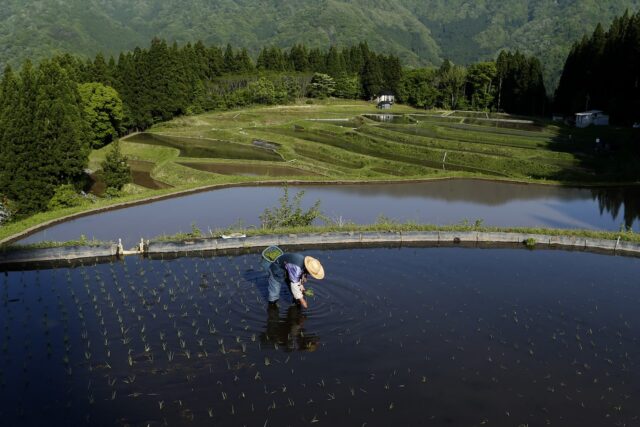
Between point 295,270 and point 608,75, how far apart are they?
251ft

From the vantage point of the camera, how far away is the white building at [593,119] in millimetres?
73375

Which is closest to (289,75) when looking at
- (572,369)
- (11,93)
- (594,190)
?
(11,93)

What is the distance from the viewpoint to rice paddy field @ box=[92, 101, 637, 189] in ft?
159

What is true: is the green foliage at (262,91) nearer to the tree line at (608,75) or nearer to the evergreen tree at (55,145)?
the tree line at (608,75)

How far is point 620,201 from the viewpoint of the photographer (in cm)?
3753

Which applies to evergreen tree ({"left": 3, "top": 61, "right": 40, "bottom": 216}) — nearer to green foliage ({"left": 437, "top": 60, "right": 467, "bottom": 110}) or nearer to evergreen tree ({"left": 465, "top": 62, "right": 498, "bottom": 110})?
green foliage ({"left": 437, "top": 60, "right": 467, "bottom": 110})

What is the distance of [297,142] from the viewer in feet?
206

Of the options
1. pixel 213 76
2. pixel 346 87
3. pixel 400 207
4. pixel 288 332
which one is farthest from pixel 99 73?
pixel 288 332

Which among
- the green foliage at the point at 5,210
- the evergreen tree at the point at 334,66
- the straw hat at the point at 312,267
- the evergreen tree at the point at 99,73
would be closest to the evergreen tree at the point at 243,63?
the evergreen tree at the point at 334,66

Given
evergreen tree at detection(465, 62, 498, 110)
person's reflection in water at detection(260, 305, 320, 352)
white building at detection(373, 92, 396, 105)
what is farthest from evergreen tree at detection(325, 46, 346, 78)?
person's reflection in water at detection(260, 305, 320, 352)

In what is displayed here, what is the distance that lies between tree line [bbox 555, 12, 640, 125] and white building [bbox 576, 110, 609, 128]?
3.27ft

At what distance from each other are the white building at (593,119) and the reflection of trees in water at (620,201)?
3604 cm

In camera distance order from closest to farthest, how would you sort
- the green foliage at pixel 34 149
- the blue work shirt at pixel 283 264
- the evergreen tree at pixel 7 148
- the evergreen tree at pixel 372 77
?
1. the blue work shirt at pixel 283 264
2. the evergreen tree at pixel 7 148
3. the green foliage at pixel 34 149
4. the evergreen tree at pixel 372 77

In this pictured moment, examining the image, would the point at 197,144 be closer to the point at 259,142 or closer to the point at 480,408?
the point at 259,142
